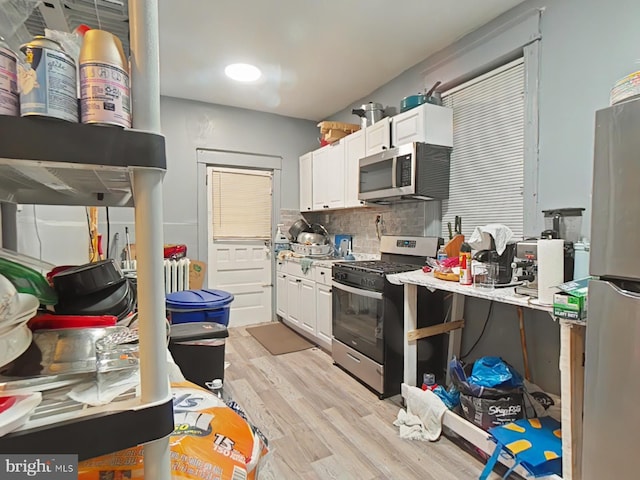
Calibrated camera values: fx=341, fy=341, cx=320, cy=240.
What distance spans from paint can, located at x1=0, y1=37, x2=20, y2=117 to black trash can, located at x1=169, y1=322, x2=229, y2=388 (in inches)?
44.0

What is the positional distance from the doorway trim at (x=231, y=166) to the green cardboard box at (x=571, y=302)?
347 cm

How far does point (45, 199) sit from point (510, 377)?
7.23ft

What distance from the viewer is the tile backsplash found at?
304cm

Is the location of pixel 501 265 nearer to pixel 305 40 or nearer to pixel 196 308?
pixel 196 308

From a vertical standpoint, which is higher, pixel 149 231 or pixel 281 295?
pixel 149 231

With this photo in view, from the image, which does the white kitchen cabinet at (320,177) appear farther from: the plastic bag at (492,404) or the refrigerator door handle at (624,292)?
the refrigerator door handle at (624,292)

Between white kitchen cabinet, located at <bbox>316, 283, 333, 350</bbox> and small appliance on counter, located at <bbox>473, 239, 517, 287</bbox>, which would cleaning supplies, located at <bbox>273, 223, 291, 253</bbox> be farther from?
small appliance on counter, located at <bbox>473, 239, 517, 287</bbox>

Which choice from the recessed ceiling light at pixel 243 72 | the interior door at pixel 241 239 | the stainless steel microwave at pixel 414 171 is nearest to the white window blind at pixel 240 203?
the interior door at pixel 241 239

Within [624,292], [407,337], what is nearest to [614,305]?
[624,292]

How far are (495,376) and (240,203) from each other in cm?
333

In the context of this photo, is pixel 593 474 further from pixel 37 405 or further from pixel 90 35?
pixel 90 35

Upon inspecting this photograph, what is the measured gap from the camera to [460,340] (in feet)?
8.55

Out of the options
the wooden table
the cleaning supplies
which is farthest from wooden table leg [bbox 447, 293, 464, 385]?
the cleaning supplies

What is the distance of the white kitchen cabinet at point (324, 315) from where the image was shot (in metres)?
3.31
